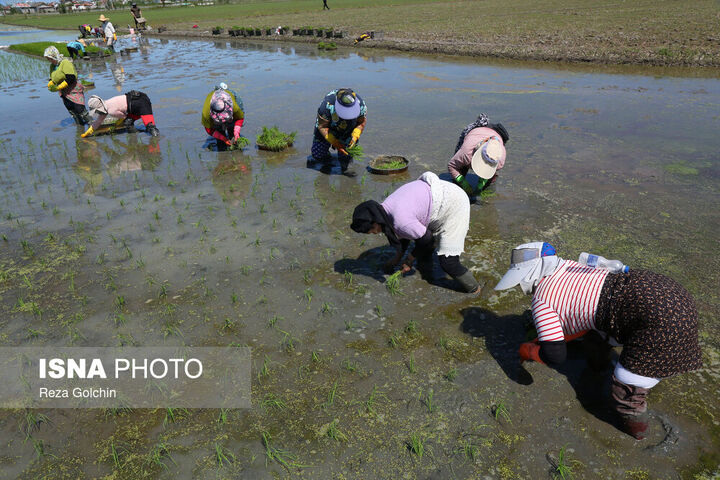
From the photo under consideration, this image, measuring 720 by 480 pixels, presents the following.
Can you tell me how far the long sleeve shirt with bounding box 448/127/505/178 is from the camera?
5.46 m

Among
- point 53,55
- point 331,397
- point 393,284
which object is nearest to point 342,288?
point 393,284

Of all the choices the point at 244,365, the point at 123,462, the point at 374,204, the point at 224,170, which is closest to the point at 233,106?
the point at 224,170

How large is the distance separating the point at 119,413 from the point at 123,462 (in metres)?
0.43

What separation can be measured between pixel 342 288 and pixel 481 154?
7.69ft

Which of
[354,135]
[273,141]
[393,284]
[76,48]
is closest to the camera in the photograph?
[393,284]

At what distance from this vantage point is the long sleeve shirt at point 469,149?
17.9 ft

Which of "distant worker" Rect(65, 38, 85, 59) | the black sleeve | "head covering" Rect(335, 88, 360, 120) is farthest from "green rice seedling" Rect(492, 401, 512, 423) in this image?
"distant worker" Rect(65, 38, 85, 59)

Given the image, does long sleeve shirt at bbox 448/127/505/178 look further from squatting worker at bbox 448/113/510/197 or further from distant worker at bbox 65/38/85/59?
distant worker at bbox 65/38/85/59

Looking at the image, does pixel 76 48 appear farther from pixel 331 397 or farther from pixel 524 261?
pixel 524 261

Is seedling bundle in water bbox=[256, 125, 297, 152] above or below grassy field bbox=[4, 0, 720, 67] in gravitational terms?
below

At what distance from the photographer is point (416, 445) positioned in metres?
2.69

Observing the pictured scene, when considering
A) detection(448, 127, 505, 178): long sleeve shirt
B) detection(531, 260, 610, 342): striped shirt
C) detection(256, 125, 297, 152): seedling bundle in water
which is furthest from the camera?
detection(256, 125, 297, 152): seedling bundle in water

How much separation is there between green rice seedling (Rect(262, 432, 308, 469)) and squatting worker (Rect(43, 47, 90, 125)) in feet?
30.1

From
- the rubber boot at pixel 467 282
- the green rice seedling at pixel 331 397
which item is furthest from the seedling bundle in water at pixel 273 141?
the green rice seedling at pixel 331 397
